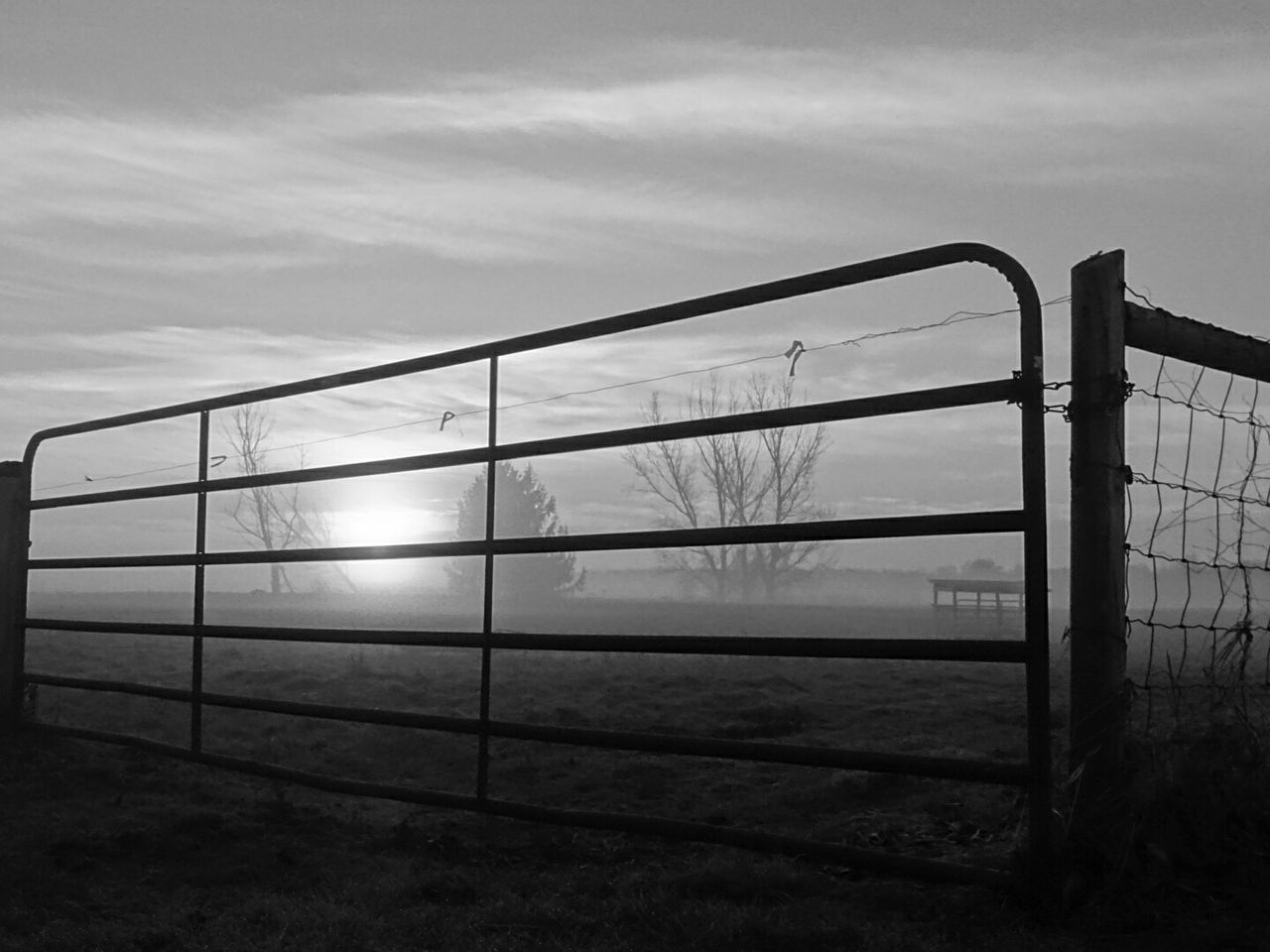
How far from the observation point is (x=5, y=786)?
589 cm

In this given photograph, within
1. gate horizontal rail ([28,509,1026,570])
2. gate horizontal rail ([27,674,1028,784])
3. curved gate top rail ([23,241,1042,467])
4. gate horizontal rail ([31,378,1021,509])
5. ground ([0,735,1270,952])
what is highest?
curved gate top rail ([23,241,1042,467])

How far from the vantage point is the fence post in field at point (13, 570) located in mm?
7762

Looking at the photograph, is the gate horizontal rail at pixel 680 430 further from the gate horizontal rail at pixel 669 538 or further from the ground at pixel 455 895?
the ground at pixel 455 895

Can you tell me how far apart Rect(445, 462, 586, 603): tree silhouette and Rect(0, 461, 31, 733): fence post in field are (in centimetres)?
4641

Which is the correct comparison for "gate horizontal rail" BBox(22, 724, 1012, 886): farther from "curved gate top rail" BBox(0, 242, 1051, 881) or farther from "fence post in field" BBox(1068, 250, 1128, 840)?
"fence post in field" BBox(1068, 250, 1128, 840)

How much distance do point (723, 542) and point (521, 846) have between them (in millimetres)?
1560

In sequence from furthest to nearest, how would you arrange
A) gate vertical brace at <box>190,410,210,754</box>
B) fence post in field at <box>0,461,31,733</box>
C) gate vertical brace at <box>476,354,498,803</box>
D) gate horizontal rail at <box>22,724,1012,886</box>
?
fence post in field at <box>0,461,31,733</box> → gate vertical brace at <box>190,410,210,754</box> → gate vertical brace at <box>476,354,498,803</box> → gate horizontal rail at <box>22,724,1012,886</box>

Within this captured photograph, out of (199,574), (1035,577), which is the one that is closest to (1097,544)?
(1035,577)

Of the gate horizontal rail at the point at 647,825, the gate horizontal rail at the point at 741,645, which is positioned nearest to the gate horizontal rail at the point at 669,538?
the gate horizontal rail at the point at 741,645

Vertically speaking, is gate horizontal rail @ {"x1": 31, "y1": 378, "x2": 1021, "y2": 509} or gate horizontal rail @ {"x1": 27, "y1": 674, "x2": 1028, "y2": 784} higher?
gate horizontal rail @ {"x1": 31, "y1": 378, "x2": 1021, "y2": 509}

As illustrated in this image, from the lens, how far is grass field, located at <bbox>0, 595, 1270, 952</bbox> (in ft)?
11.2

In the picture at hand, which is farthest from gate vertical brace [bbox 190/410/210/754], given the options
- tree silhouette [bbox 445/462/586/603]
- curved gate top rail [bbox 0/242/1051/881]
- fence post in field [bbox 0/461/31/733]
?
tree silhouette [bbox 445/462/586/603]

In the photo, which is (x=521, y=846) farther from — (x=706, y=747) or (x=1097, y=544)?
(x=1097, y=544)

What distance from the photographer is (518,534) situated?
5775 cm
